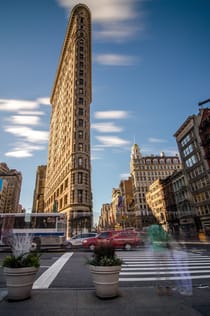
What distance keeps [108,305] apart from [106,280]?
1.75ft

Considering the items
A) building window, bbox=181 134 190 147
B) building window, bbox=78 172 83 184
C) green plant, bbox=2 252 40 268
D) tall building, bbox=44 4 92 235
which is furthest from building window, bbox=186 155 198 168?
green plant, bbox=2 252 40 268

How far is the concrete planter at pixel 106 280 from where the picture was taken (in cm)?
467

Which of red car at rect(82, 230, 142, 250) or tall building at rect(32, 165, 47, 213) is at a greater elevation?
tall building at rect(32, 165, 47, 213)

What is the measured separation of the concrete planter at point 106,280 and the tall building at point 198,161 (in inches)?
1544

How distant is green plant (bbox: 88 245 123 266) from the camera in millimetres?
4859

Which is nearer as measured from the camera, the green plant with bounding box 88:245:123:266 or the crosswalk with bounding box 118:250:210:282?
the green plant with bounding box 88:245:123:266

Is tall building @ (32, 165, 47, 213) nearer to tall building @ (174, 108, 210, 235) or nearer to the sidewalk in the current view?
tall building @ (174, 108, 210, 235)

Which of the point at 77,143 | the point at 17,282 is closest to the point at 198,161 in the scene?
the point at 77,143

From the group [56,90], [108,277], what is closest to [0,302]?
[108,277]

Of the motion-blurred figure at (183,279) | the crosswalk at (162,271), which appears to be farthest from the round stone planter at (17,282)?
the motion-blurred figure at (183,279)

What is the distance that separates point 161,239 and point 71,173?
23.1m

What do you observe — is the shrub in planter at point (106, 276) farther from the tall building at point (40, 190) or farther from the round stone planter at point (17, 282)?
the tall building at point (40, 190)

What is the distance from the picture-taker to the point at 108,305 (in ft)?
13.9

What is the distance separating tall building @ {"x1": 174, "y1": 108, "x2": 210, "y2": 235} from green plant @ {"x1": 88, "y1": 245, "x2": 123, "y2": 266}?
128 feet
